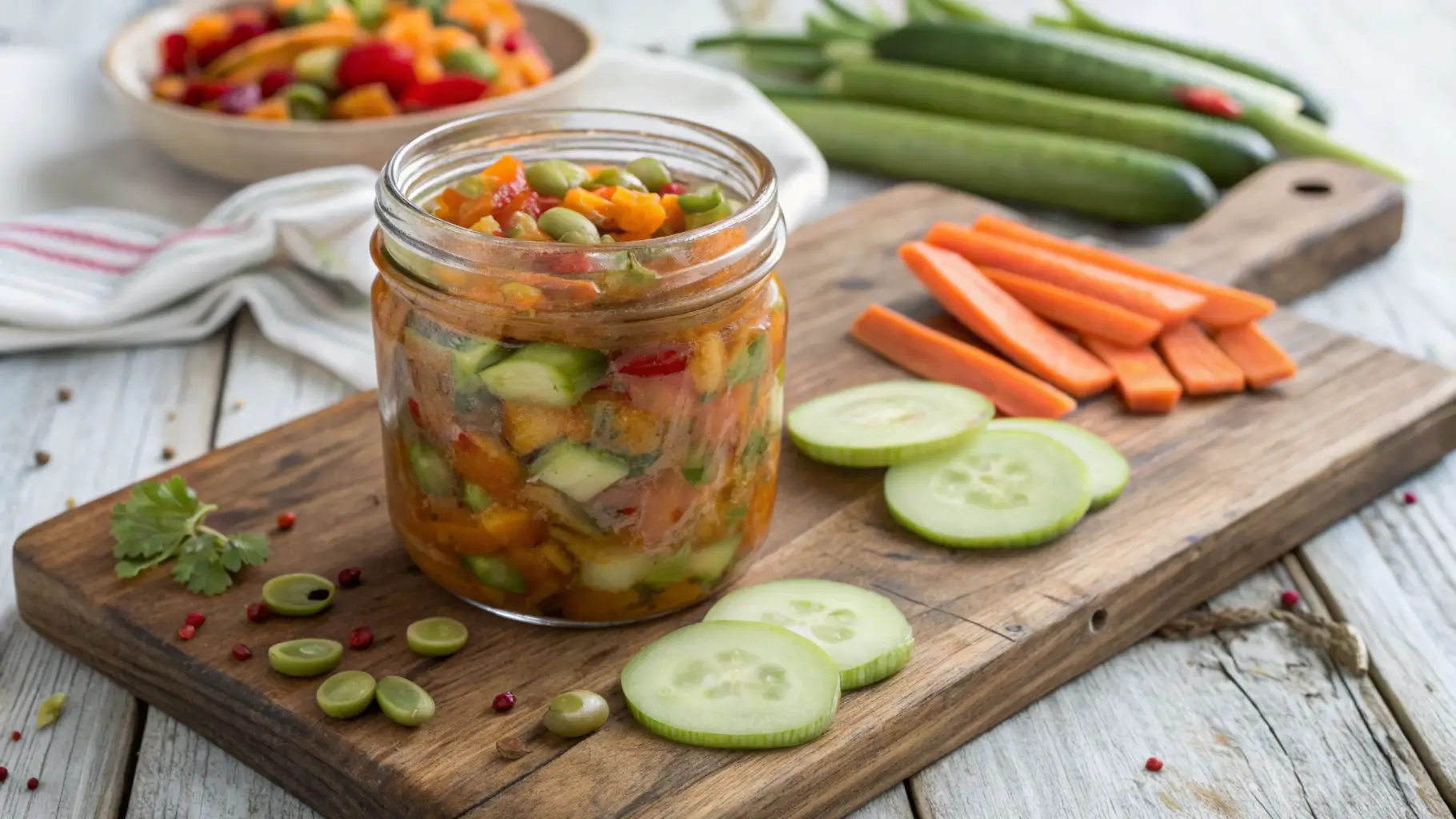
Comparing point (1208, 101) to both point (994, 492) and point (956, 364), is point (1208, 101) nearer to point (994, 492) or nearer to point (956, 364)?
point (956, 364)

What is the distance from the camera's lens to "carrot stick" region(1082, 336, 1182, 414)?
2.94 meters

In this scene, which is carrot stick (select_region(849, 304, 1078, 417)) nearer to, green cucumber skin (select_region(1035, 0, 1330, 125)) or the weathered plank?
the weathered plank

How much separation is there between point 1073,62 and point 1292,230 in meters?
1.16

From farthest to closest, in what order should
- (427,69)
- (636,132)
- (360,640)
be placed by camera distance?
(427,69)
(636,132)
(360,640)

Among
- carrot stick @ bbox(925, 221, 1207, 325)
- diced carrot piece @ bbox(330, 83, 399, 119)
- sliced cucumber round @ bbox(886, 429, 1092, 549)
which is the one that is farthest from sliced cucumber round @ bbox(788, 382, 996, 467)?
diced carrot piece @ bbox(330, 83, 399, 119)

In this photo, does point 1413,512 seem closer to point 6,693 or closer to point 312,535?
point 312,535

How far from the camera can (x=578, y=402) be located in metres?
2.06

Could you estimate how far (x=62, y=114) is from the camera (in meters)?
4.31

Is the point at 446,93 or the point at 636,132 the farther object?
the point at 446,93

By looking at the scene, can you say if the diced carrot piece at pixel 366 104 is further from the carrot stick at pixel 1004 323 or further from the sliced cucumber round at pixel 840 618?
the sliced cucumber round at pixel 840 618

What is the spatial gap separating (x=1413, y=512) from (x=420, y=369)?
6.15ft

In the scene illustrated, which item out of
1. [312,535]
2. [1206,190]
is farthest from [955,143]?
[312,535]

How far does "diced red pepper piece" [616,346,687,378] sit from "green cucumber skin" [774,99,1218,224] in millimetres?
2343

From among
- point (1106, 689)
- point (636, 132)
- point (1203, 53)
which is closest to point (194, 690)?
point (636, 132)
